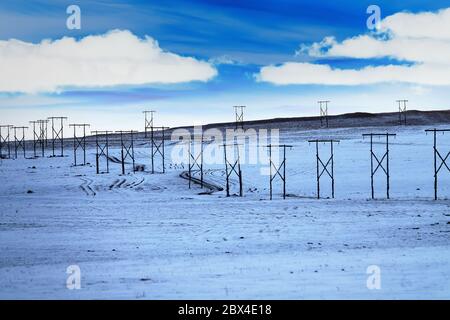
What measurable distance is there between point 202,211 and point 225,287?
55.1ft

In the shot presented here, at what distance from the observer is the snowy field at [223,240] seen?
12.8 m

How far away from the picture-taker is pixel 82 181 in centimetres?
4731

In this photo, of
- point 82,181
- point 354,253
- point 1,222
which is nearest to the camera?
point 354,253

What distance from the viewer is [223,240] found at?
66.1 feet

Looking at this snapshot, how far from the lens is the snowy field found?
1279 cm

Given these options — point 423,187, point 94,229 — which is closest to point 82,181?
point 94,229

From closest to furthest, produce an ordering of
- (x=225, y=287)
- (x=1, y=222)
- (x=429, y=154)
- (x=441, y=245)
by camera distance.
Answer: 1. (x=225, y=287)
2. (x=441, y=245)
3. (x=1, y=222)
4. (x=429, y=154)

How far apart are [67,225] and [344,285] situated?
15513 millimetres

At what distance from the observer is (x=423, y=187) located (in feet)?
132
